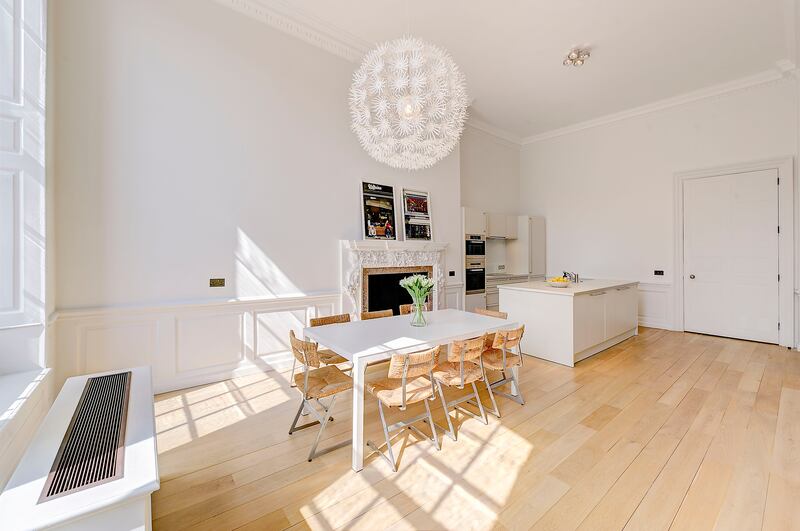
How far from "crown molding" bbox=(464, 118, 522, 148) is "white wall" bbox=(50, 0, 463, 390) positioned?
2.91 metres

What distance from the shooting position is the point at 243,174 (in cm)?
358

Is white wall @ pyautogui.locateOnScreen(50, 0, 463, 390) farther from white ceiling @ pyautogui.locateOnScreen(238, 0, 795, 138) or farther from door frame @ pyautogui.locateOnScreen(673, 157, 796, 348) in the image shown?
door frame @ pyautogui.locateOnScreen(673, 157, 796, 348)

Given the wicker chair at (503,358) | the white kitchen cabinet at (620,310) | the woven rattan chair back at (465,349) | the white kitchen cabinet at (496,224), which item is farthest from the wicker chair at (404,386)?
the white kitchen cabinet at (496,224)

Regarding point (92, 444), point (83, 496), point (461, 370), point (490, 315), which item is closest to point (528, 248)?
point (490, 315)

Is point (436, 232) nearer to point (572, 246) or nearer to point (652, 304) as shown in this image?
point (572, 246)

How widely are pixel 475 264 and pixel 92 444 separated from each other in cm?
530

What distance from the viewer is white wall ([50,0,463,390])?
112 inches

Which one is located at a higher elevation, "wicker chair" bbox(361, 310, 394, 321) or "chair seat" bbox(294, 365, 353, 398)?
"wicker chair" bbox(361, 310, 394, 321)

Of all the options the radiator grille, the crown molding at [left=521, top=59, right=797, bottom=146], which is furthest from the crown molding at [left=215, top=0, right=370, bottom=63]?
the crown molding at [left=521, top=59, right=797, bottom=146]

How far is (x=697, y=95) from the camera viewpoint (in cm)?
522

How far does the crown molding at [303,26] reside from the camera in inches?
139

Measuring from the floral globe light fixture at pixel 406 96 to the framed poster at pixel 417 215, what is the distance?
2306 millimetres

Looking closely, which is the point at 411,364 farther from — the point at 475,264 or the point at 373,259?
the point at 475,264

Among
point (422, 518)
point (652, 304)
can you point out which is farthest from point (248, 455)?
point (652, 304)
